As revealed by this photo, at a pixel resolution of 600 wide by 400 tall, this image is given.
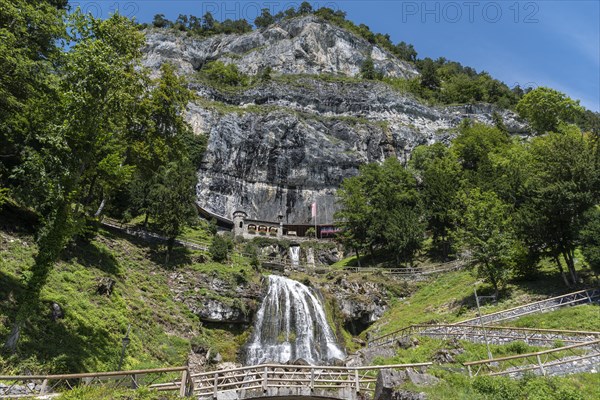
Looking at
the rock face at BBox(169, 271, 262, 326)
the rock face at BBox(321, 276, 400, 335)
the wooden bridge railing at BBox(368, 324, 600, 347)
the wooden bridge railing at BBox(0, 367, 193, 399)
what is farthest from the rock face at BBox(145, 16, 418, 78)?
the wooden bridge railing at BBox(0, 367, 193, 399)

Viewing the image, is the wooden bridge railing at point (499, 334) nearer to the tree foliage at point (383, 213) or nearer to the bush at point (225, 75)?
the tree foliage at point (383, 213)

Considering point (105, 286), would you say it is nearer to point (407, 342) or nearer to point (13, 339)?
point (13, 339)

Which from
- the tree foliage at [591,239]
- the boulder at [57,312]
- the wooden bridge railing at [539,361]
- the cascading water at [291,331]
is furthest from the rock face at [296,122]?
the wooden bridge railing at [539,361]

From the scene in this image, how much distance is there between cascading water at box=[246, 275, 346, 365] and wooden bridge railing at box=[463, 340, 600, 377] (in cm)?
1201

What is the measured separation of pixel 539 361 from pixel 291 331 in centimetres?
1642

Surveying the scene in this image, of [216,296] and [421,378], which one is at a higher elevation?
[216,296]

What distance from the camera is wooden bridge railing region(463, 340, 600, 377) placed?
13906 millimetres

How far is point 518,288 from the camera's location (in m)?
26.0

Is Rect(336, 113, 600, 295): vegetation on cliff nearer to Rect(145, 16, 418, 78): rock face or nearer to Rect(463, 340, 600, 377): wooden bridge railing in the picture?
Rect(463, 340, 600, 377): wooden bridge railing

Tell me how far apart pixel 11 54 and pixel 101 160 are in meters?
5.90

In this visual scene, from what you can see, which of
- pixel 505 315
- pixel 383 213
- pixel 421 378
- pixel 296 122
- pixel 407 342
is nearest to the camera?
pixel 421 378

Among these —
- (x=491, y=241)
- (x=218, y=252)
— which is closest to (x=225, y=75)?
(x=218, y=252)

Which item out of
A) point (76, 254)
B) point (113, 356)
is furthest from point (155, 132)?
point (113, 356)

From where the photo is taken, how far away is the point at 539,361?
13906mm
